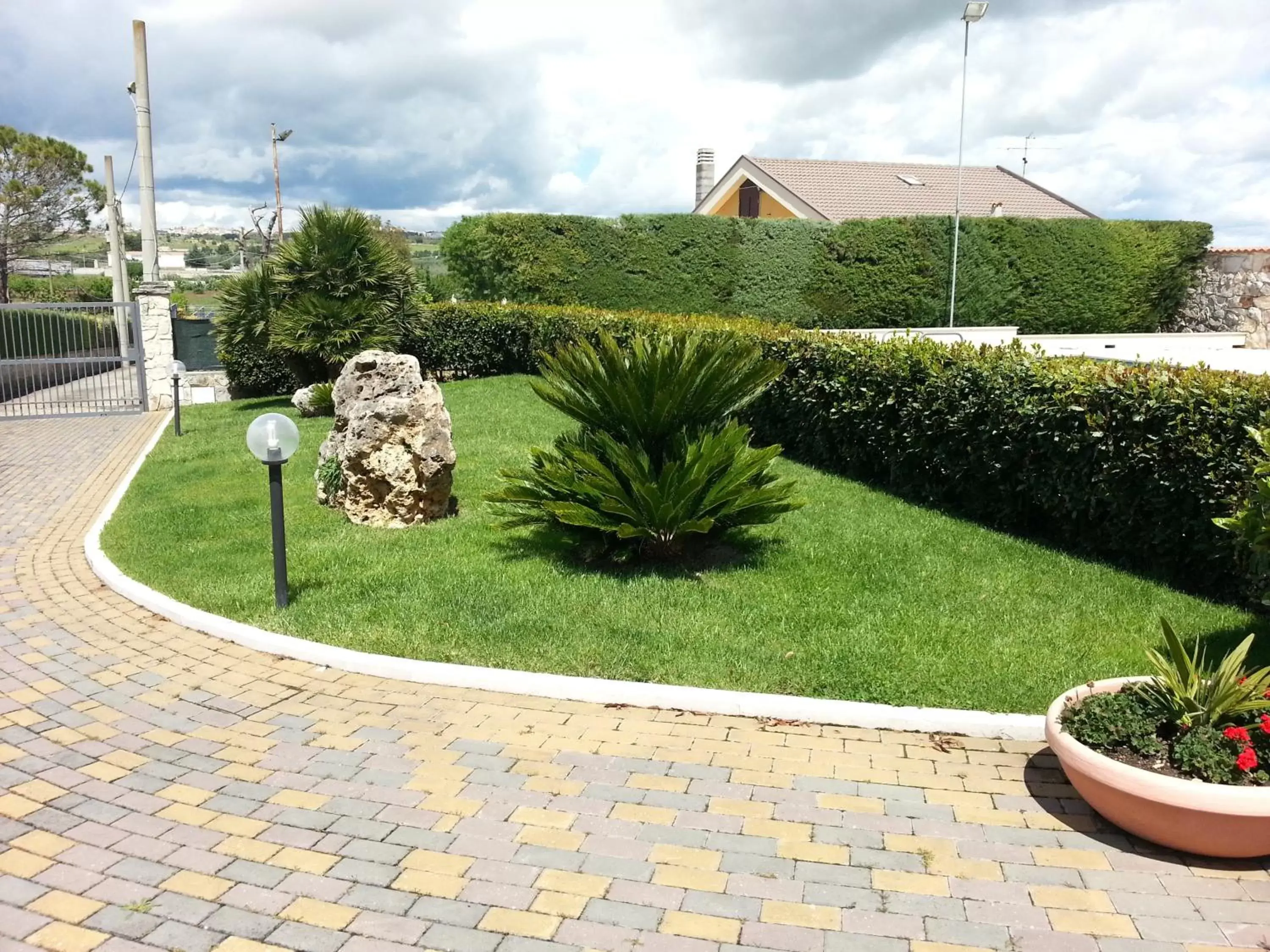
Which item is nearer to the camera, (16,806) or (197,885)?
(197,885)

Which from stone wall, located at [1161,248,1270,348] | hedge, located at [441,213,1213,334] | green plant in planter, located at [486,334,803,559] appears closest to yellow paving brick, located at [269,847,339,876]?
green plant in planter, located at [486,334,803,559]

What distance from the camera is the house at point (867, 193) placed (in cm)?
3300

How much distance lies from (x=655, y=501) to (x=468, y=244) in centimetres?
1821

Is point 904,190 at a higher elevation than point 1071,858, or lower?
higher

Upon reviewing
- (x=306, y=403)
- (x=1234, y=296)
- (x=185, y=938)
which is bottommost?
(x=185, y=938)

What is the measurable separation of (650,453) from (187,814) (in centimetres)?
377

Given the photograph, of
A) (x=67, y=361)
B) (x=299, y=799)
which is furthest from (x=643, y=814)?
(x=67, y=361)

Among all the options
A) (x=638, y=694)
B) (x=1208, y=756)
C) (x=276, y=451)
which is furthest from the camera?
(x=276, y=451)

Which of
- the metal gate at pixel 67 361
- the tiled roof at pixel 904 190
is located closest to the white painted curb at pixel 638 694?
the metal gate at pixel 67 361

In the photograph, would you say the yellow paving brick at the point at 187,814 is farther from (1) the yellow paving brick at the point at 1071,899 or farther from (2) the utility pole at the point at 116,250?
(2) the utility pole at the point at 116,250

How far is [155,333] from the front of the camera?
1780 centimetres

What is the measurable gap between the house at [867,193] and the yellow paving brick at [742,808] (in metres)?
29.4

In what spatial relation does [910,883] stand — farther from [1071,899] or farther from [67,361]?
[67,361]

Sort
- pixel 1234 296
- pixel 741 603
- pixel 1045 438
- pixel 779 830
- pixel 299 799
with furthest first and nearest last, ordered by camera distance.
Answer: pixel 1234 296
pixel 1045 438
pixel 741 603
pixel 299 799
pixel 779 830
